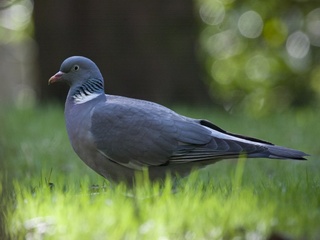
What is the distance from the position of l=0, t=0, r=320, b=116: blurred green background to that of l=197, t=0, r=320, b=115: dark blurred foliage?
2 centimetres

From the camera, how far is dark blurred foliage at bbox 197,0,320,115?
1414 centimetres

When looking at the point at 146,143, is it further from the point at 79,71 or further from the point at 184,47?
the point at 184,47

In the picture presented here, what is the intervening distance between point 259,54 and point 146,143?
34.6 feet

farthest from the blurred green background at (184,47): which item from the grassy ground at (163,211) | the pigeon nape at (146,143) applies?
the pigeon nape at (146,143)

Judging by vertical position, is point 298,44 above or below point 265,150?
above

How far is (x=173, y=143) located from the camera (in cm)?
478

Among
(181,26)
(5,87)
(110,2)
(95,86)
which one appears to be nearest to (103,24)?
(110,2)

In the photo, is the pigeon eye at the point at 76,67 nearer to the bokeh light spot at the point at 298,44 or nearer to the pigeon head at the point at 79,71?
the pigeon head at the point at 79,71

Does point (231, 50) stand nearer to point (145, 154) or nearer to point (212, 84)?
point (212, 84)

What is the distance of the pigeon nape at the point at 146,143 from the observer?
187 inches

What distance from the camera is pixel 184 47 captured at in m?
10.8

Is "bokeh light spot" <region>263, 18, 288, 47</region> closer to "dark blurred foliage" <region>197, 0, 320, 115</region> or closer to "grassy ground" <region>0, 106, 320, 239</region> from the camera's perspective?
"dark blurred foliage" <region>197, 0, 320, 115</region>

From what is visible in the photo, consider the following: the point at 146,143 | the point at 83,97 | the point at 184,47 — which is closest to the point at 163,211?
the point at 146,143

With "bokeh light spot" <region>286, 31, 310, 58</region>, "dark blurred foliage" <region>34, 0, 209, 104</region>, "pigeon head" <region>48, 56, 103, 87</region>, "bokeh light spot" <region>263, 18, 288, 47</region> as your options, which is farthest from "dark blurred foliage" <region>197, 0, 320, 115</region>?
"pigeon head" <region>48, 56, 103, 87</region>
